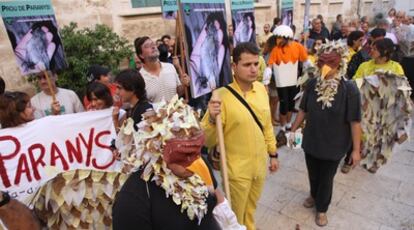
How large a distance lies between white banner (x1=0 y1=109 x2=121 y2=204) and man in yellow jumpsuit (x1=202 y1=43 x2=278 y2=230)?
41.8 inches

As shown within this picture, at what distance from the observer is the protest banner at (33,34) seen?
316 cm

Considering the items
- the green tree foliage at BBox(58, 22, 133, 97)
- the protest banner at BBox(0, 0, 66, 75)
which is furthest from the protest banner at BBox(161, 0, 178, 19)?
the protest banner at BBox(0, 0, 66, 75)

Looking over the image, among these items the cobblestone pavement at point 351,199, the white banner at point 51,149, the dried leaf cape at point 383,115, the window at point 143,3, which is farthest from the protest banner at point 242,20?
the window at point 143,3

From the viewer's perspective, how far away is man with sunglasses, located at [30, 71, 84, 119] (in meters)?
3.39

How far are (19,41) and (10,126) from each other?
1.04m

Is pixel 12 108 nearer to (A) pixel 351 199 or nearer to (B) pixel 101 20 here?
(A) pixel 351 199

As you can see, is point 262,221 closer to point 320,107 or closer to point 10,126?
point 320,107

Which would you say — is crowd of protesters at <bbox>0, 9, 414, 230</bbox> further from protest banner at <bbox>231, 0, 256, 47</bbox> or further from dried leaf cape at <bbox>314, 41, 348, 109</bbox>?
protest banner at <bbox>231, 0, 256, 47</bbox>

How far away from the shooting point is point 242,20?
Result: 3.89m

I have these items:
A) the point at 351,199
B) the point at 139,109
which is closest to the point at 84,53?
the point at 139,109

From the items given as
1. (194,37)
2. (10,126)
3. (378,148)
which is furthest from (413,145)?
(10,126)

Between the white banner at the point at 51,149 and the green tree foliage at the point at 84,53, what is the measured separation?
2066mm

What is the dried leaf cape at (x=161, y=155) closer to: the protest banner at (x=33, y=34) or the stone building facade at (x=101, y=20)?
the protest banner at (x=33, y=34)

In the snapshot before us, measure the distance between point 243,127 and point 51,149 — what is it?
168 centimetres
